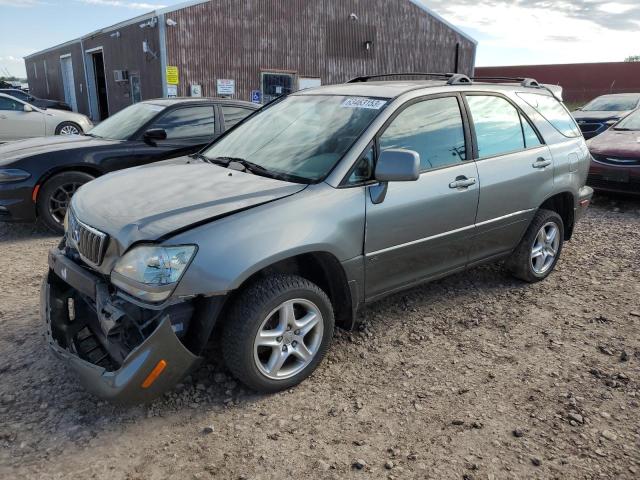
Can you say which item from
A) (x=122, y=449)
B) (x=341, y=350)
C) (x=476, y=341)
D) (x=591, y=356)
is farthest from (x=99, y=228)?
(x=591, y=356)

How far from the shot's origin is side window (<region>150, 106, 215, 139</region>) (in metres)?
6.26

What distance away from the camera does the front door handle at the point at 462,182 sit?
11.7ft

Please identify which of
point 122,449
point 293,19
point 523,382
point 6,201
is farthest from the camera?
point 293,19

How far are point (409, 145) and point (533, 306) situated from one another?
183 cm

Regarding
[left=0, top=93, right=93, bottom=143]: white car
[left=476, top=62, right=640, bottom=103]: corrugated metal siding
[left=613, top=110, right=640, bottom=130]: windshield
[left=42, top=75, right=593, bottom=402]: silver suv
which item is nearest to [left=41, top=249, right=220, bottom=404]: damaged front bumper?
[left=42, top=75, right=593, bottom=402]: silver suv

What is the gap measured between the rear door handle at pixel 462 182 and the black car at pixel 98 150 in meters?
3.72

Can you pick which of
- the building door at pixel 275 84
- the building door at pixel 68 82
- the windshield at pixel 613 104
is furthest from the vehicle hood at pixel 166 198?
the building door at pixel 68 82

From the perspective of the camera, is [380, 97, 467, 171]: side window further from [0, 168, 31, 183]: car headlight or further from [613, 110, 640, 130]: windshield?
[613, 110, 640, 130]: windshield

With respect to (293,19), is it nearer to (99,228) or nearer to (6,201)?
(6,201)

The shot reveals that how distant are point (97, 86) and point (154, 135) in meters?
20.7

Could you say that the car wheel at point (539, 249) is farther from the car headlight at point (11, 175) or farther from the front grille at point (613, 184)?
the car headlight at point (11, 175)

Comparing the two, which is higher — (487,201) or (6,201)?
(487,201)

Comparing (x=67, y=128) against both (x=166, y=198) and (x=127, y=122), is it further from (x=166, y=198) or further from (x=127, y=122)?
(x=166, y=198)

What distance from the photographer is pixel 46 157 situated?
5594mm
